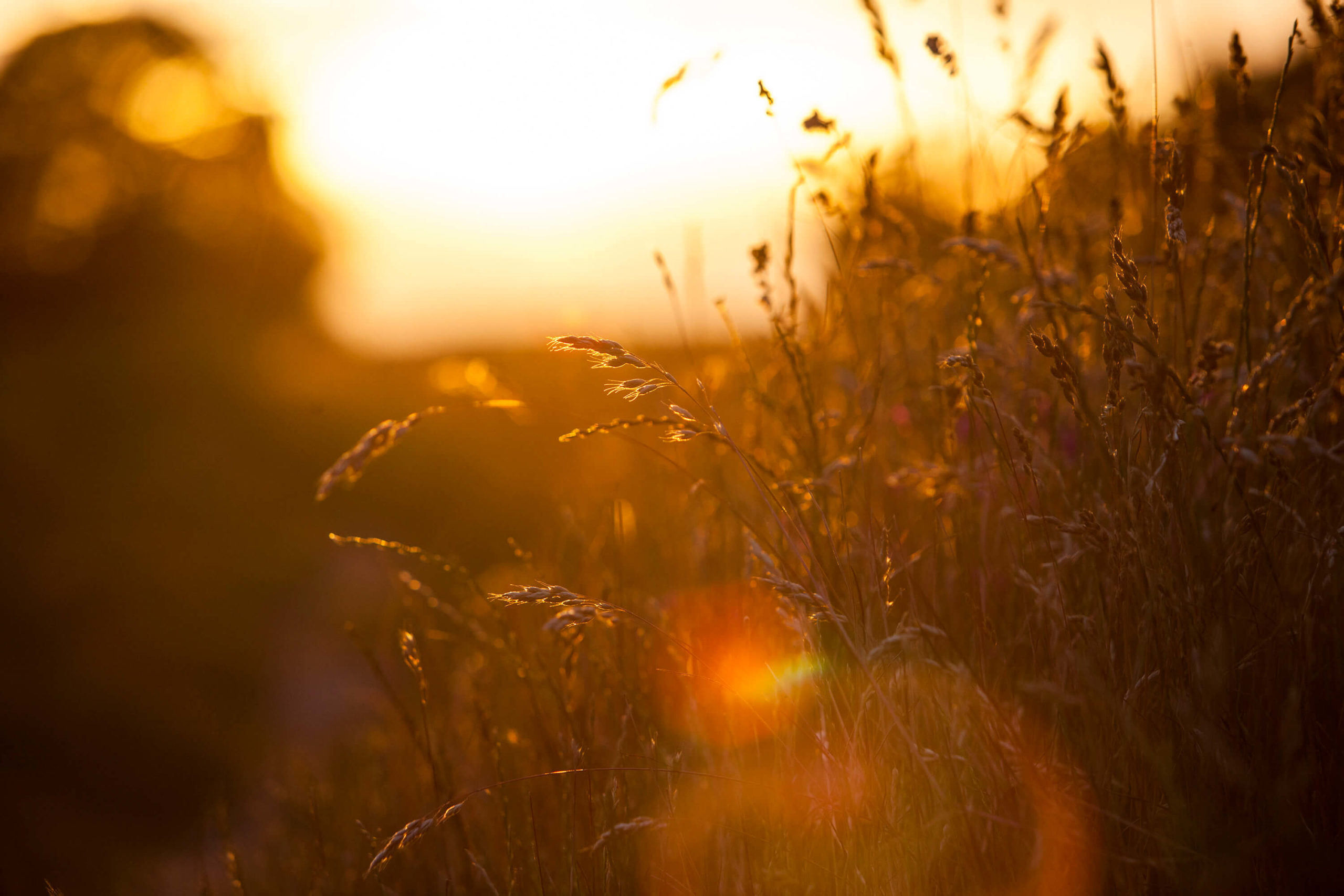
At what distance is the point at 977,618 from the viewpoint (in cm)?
141

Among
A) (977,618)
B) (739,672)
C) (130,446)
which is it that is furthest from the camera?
(130,446)

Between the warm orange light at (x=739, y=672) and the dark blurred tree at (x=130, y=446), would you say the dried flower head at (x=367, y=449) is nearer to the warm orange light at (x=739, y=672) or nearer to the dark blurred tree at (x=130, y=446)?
the warm orange light at (x=739, y=672)

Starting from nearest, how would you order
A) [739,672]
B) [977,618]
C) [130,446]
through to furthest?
1. [977,618]
2. [739,672]
3. [130,446]

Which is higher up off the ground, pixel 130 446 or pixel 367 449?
pixel 367 449

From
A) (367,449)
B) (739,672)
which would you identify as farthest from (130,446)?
(739,672)

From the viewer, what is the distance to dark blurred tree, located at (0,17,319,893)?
4336mm

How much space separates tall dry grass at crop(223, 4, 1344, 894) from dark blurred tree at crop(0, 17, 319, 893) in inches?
115

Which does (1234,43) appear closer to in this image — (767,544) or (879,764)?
(767,544)

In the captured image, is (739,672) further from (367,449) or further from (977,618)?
(367,449)

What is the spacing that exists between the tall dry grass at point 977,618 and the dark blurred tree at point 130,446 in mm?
2919

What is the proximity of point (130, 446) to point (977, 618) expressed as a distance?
7358mm

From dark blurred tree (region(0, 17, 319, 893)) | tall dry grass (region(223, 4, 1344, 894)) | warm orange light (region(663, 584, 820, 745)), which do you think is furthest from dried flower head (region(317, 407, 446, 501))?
dark blurred tree (region(0, 17, 319, 893))

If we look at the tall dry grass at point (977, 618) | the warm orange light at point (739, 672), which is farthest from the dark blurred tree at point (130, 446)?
the warm orange light at point (739, 672)

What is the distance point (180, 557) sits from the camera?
19.0 feet
